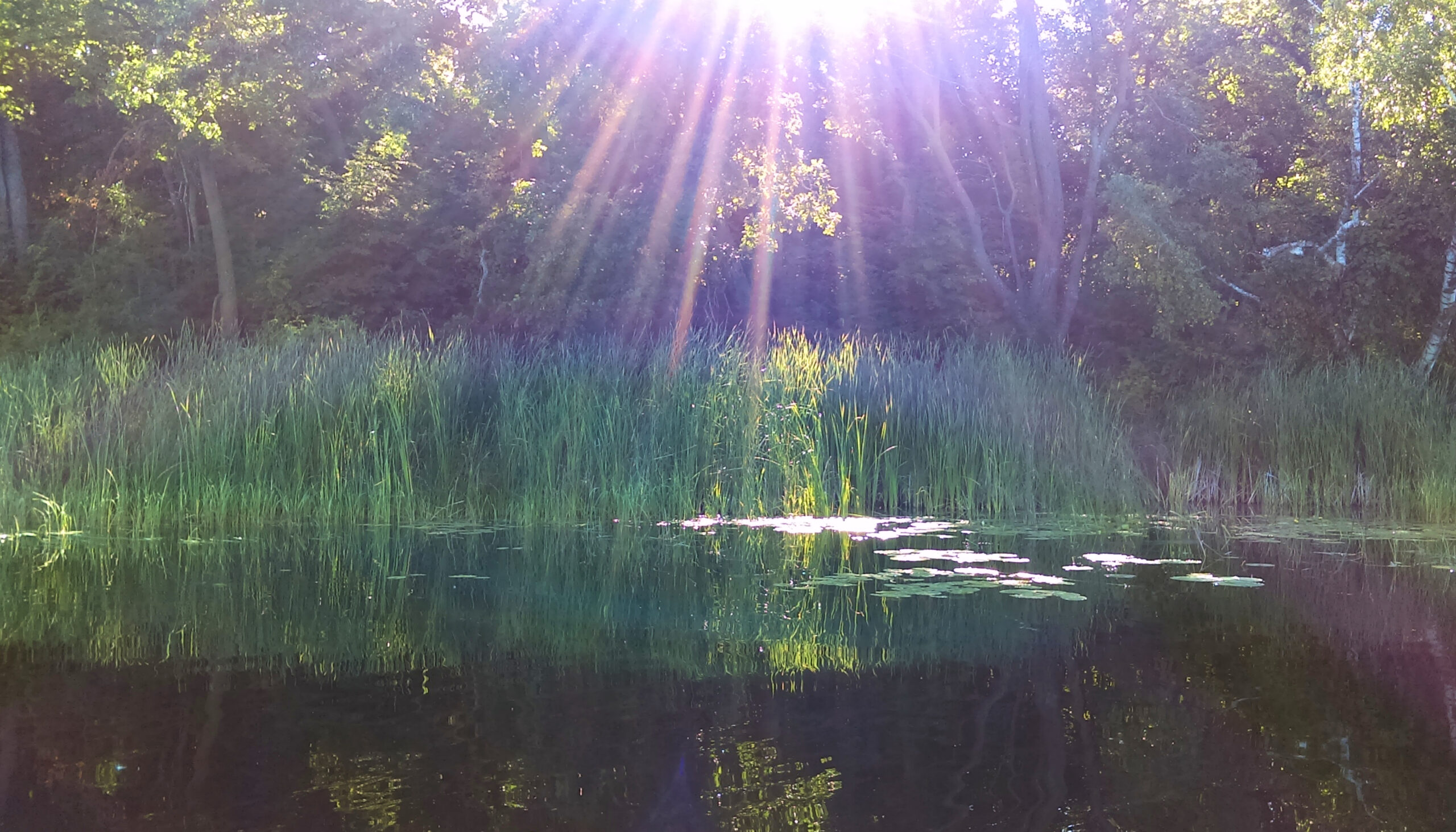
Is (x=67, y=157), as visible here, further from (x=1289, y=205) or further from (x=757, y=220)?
(x=1289, y=205)

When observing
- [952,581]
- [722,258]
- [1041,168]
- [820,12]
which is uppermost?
[820,12]

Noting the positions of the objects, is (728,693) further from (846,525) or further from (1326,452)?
(1326,452)

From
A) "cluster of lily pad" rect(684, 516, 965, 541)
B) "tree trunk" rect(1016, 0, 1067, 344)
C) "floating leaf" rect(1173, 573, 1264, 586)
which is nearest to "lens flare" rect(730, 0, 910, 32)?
"tree trunk" rect(1016, 0, 1067, 344)

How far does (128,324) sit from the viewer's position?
18.5 meters

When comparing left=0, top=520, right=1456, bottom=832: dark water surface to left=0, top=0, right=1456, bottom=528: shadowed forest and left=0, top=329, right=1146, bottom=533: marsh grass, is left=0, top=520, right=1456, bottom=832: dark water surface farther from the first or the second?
left=0, top=0, right=1456, bottom=528: shadowed forest

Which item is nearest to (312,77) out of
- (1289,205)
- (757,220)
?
(757,220)

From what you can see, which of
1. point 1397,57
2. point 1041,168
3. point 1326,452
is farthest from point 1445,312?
point 1041,168

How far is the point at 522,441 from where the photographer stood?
823 cm

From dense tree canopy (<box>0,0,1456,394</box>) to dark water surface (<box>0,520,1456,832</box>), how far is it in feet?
25.6

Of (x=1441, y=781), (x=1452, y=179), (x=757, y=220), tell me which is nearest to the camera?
(x=1441, y=781)

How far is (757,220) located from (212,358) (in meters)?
6.76

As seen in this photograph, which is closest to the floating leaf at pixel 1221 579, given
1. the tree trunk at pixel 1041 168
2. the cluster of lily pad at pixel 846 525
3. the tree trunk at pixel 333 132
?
the cluster of lily pad at pixel 846 525

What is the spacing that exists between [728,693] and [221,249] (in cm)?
1764

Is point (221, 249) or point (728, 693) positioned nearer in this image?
point (728, 693)
